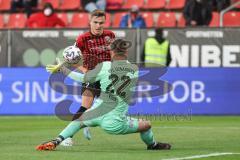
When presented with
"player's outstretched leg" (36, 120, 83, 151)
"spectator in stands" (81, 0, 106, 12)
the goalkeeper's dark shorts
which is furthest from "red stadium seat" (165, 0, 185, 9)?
"player's outstretched leg" (36, 120, 83, 151)

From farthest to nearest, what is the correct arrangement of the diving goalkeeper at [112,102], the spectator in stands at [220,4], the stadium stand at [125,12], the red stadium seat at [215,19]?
the spectator in stands at [220,4] → the stadium stand at [125,12] → the red stadium seat at [215,19] → the diving goalkeeper at [112,102]

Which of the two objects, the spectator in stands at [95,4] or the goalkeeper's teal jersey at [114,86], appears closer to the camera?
the goalkeeper's teal jersey at [114,86]

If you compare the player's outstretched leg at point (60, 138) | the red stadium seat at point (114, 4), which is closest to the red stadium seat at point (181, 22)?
the red stadium seat at point (114, 4)

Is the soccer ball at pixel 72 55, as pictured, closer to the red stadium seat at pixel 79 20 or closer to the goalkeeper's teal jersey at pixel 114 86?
the goalkeeper's teal jersey at pixel 114 86

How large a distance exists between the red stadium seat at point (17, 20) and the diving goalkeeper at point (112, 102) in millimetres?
15500

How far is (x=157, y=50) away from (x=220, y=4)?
5.08 m

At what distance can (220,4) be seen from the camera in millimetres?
25953

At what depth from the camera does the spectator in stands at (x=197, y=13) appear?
81.0ft

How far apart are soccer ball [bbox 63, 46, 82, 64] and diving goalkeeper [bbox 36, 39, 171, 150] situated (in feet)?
1.49

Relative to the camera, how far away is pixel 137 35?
22.0 m

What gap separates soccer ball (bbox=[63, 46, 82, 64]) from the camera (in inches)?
492

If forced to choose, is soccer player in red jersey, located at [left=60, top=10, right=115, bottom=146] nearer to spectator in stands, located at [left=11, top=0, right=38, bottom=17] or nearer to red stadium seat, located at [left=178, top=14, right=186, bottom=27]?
red stadium seat, located at [left=178, top=14, right=186, bottom=27]

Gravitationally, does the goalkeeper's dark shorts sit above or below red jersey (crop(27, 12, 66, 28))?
below

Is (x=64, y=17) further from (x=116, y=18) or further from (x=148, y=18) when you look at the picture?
(x=148, y=18)
